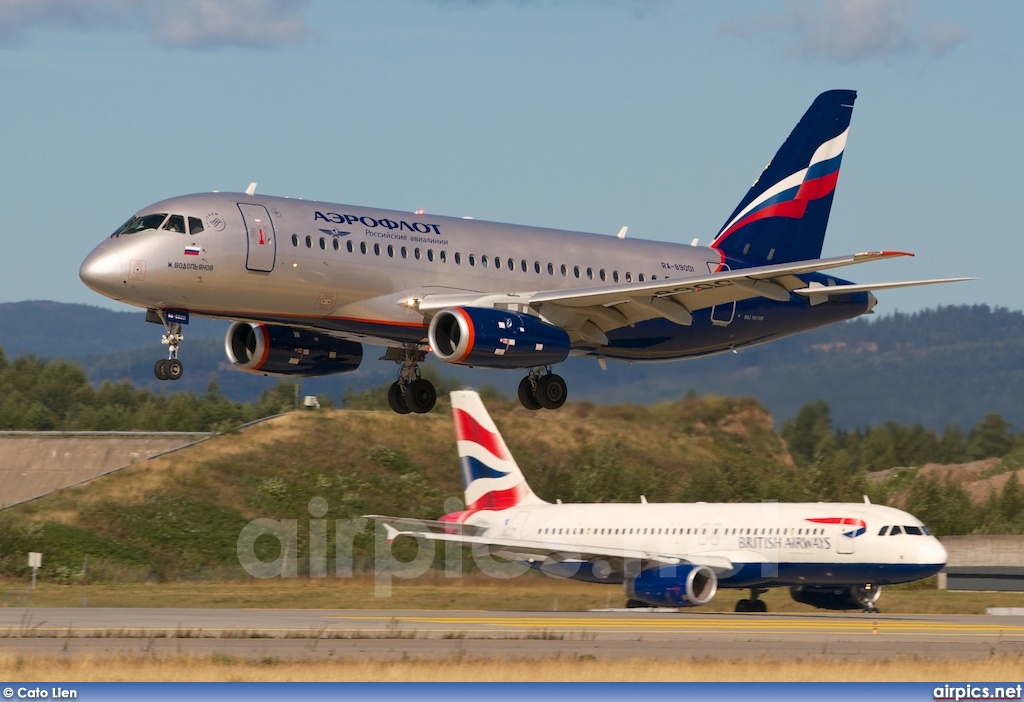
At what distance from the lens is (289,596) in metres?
66.3

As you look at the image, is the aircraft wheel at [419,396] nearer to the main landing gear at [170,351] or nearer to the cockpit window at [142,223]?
the main landing gear at [170,351]

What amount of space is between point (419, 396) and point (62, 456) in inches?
2192

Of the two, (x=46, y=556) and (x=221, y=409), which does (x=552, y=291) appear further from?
(x=221, y=409)

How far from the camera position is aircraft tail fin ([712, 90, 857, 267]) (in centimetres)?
4772

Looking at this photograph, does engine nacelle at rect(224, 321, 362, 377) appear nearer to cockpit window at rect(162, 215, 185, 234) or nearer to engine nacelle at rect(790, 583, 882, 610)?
cockpit window at rect(162, 215, 185, 234)

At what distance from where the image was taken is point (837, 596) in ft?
185

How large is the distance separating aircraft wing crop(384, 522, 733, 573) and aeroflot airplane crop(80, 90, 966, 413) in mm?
12713

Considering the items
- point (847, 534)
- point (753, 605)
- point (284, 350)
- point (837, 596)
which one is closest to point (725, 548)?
point (753, 605)

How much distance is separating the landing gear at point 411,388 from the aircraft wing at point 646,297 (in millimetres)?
3854

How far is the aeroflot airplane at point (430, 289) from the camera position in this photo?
36375 mm

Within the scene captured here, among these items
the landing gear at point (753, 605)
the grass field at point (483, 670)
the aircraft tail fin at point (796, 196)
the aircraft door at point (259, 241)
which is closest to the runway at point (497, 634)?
the landing gear at point (753, 605)

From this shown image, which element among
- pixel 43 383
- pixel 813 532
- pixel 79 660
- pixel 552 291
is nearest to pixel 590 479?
pixel 813 532

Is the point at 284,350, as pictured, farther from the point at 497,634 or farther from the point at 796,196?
the point at 796,196

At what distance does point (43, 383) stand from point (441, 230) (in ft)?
333
